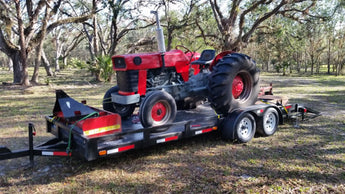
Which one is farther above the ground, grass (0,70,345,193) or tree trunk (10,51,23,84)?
tree trunk (10,51,23,84)

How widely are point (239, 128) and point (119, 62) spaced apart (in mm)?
2494

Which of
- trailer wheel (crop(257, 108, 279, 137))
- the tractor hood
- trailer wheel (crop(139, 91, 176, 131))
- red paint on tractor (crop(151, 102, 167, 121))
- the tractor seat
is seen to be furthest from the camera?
the tractor seat

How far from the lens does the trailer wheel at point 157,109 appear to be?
14.5 ft

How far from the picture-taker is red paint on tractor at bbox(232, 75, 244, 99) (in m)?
5.61

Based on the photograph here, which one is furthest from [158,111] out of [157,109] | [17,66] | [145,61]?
[17,66]

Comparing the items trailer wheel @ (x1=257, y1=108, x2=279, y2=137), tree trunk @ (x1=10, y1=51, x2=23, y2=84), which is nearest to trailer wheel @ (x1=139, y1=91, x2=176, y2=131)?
trailer wheel @ (x1=257, y1=108, x2=279, y2=137)

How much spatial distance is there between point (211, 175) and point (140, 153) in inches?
55.7

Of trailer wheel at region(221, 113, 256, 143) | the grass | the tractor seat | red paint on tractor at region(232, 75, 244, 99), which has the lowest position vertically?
the grass

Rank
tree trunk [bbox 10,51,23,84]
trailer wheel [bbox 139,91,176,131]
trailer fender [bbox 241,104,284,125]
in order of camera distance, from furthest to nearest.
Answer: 1. tree trunk [bbox 10,51,23,84]
2. trailer fender [bbox 241,104,284,125]
3. trailer wheel [bbox 139,91,176,131]

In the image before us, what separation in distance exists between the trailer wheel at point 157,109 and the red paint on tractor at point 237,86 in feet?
4.91

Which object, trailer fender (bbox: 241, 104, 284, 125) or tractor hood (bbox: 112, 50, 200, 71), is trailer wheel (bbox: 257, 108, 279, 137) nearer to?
trailer fender (bbox: 241, 104, 284, 125)

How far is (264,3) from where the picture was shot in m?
14.7

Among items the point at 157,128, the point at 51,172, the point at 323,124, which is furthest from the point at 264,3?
the point at 51,172

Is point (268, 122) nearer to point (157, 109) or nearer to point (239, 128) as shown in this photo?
point (239, 128)
